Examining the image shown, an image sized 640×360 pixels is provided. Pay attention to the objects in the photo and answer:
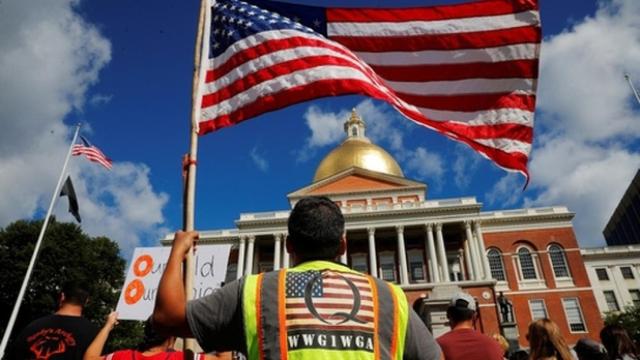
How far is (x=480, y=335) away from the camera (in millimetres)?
4090

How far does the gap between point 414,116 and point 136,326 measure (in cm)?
3354

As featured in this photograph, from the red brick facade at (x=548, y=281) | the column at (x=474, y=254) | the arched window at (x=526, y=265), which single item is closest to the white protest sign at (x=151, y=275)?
the column at (x=474, y=254)

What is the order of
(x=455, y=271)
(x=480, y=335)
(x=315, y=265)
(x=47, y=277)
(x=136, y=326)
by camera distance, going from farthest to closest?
(x=455, y=271)
(x=136, y=326)
(x=47, y=277)
(x=480, y=335)
(x=315, y=265)

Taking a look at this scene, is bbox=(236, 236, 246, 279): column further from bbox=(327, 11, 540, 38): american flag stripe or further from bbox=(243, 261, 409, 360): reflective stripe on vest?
bbox=(243, 261, 409, 360): reflective stripe on vest

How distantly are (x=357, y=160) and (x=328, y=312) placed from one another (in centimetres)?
4679

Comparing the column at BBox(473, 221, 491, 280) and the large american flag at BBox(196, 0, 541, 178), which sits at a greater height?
the column at BBox(473, 221, 491, 280)

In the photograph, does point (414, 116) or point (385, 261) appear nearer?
point (414, 116)

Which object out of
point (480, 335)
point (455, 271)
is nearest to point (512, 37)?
point (480, 335)

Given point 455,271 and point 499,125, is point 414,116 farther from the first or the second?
point 455,271

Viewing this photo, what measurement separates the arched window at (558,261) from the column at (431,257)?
436 inches

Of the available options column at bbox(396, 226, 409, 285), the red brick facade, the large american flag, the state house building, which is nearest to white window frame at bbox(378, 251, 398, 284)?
the state house building

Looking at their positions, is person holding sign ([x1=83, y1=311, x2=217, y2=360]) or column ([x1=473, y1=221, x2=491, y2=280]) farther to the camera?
column ([x1=473, y1=221, x2=491, y2=280])

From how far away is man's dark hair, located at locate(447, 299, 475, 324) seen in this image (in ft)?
13.8

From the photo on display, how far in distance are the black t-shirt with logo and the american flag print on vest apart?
318 centimetres
